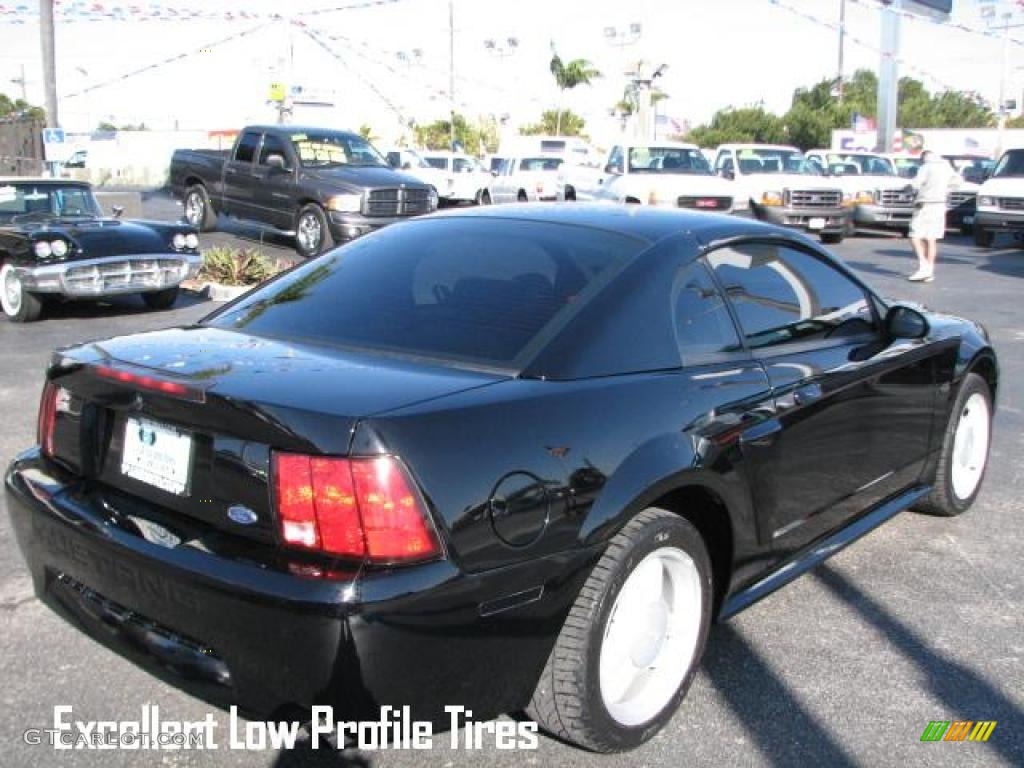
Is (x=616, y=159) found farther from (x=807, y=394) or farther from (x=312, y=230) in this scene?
(x=807, y=394)

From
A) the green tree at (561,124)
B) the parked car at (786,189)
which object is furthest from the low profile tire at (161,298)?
the green tree at (561,124)

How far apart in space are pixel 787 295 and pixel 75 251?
7.92 metres

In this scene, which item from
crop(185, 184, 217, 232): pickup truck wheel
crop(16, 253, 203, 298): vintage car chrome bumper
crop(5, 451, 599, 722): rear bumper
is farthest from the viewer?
crop(185, 184, 217, 232): pickup truck wheel

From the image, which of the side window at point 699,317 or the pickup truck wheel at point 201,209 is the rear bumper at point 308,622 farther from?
the pickup truck wheel at point 201,209

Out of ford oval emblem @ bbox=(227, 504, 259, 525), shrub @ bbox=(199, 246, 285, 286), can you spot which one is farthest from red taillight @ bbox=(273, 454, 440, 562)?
shrub @ bbox=(199, 246, 285, 286)

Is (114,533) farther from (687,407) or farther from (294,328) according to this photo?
(687,407)

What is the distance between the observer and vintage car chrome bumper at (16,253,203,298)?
9.49 meters

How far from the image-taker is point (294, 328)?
324cm

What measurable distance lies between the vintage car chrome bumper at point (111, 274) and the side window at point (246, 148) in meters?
→ 5.80

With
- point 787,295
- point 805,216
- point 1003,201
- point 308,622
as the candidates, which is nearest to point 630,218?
point 787,295

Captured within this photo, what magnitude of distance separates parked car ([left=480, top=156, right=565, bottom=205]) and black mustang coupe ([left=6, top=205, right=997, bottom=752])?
1954 centimetres

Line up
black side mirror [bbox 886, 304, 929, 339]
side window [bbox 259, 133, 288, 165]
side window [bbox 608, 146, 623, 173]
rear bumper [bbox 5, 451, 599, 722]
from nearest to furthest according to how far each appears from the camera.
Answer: rear bumper [bbox 5, 451, 599, 722] < black side mirror [bbox 886, 304, 929, 339] < side window [bbox 259, 133, 288, 165] < side window [bbox 608, 146, 623, 173]

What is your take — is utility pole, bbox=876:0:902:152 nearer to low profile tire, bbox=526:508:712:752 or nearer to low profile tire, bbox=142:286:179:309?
low profile tire, bbox=142:286:179:309

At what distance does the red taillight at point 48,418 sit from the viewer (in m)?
3.07
